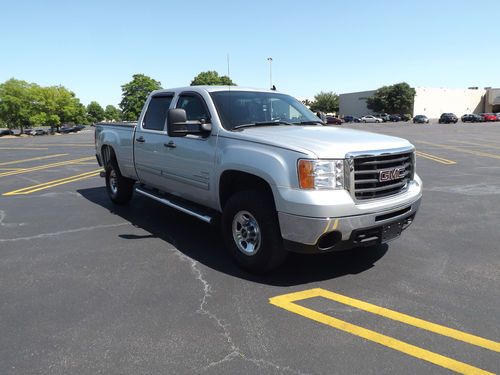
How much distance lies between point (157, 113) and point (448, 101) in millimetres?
98845

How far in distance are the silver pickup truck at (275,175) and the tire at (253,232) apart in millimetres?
11

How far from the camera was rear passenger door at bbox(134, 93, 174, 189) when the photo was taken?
5758 millimetres

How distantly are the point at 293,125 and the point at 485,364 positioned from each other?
3159mm

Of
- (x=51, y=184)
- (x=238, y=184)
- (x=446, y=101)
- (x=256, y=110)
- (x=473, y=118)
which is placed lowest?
(x=51, y=184)

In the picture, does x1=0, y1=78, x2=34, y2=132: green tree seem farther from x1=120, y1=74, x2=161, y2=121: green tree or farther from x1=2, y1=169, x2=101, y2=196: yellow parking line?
x1=2, y1=169, x2=101, y2=196: yellow parking line

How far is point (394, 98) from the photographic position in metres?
84.8

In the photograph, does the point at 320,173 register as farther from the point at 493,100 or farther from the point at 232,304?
the point at 493,100

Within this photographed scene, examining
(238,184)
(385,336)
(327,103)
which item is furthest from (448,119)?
(385,336)

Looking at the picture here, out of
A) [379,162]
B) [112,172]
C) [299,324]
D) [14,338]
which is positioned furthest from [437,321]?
[112,172]

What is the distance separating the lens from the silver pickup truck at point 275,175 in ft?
12.0

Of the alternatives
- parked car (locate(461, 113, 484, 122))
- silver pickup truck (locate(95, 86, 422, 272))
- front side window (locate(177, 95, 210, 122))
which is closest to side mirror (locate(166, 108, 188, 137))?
silver pickup truck (locate(95, 86, 422, 272))

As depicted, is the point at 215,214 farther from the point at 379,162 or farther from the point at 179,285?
the point at 379,162

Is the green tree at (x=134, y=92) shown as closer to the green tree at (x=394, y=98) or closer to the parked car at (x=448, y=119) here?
the green tree at (x=394, y=98)

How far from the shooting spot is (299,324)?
328 centimetres
